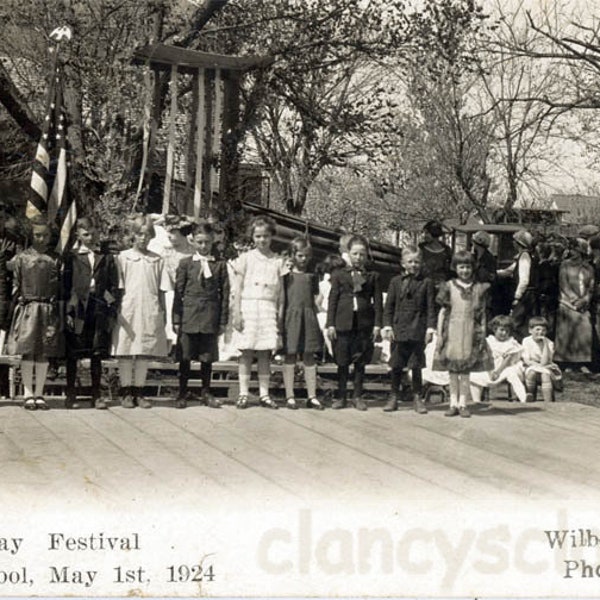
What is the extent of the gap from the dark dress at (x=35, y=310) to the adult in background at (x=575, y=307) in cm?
666

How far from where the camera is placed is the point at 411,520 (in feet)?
18.0

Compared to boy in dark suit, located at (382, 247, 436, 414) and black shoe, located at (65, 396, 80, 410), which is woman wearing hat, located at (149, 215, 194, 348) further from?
boy in dark suit, located at (382, 247, 436, 414)

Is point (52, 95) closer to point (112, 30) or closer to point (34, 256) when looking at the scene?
point (34, 256)

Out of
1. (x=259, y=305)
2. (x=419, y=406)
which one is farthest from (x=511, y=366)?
(x=259, y=305)

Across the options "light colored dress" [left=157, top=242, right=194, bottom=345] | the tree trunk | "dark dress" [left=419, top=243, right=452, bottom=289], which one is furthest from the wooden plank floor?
the tree trunk

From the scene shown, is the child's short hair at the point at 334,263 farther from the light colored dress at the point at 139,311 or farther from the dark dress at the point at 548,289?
the dark dress at the point at 548,289

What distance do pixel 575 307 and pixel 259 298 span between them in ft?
17.3

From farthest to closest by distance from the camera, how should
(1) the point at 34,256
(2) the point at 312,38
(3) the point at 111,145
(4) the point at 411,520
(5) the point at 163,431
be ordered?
(2) the point at 312,38 → (3) the point at 111,145 → (1) the point at 34,256 → (5) the point at 163,431 → (4) the point at 411,520

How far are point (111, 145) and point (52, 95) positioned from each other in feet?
11.3

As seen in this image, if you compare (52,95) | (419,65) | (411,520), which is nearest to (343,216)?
(419,65)

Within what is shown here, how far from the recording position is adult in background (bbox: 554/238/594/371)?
1260 centimetres

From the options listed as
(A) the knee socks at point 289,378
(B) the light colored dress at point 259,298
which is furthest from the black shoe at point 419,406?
(B) the light colored dress at point 259,298

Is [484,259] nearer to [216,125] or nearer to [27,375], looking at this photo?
[216,125]

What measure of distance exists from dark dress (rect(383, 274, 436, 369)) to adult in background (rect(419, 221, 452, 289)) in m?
1.73
